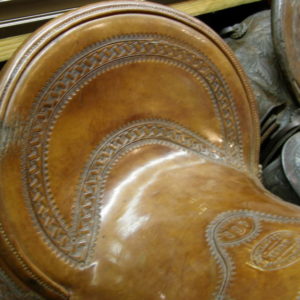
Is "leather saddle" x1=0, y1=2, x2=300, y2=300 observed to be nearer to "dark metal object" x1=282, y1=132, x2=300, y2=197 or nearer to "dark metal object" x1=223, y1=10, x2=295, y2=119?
"dark metal object" x1=282, y1=132, x2=300, y2=197

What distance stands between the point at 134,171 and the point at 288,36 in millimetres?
683

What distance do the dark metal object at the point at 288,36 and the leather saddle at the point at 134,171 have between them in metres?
0.39

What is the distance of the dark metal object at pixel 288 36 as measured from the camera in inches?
45.4

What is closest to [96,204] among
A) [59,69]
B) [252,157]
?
[59,69]

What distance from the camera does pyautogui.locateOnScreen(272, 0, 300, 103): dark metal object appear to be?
3.78 feet

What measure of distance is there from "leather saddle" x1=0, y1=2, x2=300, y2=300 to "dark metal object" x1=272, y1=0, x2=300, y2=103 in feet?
1.26

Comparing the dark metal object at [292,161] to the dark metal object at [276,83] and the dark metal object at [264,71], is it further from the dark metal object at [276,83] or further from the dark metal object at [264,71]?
the dark metal object at [264,71]

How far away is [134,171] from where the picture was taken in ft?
2.40

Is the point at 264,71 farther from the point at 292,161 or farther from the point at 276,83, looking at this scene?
the point at 292,161

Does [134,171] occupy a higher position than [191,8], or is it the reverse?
[191,8]

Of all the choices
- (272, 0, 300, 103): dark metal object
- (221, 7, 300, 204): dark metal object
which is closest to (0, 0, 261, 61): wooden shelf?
(221, 7, 300, 204): dark metal object

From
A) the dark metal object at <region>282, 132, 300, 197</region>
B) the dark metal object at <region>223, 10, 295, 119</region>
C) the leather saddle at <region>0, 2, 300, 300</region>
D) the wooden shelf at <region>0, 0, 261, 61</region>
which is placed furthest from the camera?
the dark metal object at <region>223, 10, 295, 119</region>

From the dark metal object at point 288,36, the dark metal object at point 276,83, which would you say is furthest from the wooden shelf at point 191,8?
the dark metal object at point 288,36

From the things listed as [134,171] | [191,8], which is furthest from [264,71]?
[134,171]
